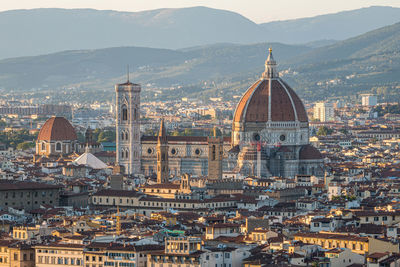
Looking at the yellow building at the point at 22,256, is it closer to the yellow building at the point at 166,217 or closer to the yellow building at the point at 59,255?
the yellow building at the point at 59,255

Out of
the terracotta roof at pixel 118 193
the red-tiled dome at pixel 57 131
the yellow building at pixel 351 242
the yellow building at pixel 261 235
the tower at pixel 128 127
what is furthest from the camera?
the red-tiled dome at pixel 57 131

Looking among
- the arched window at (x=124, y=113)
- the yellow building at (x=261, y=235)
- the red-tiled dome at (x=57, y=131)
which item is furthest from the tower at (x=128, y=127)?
the yellow building at (x=261, y=235)

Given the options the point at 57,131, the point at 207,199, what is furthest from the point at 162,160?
the point at 57,131

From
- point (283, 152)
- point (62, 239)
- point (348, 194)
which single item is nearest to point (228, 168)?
point (283, 152)

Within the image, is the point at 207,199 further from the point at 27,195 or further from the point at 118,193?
the point at 27,195

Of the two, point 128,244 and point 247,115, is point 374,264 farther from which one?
point 247,115
